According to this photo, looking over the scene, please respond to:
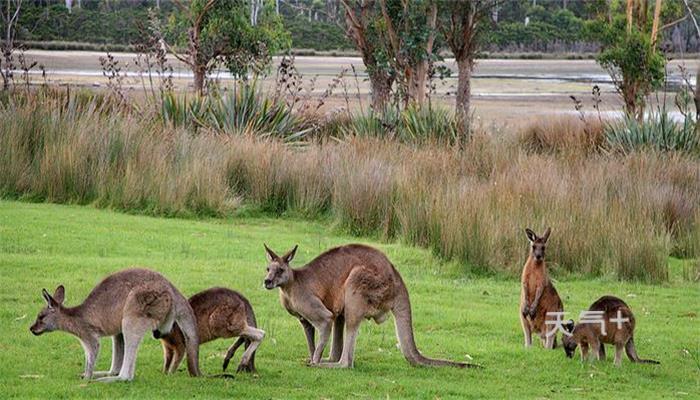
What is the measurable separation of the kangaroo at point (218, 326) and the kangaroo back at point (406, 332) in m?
1.09

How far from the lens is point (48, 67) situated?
189 feet

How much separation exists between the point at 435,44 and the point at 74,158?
15.2 metres

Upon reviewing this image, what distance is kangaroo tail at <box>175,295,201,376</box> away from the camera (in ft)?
28.8

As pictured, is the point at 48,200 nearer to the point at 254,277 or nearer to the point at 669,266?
the point at 254,277

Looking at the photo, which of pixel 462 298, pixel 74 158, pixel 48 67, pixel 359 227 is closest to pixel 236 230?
pixel 359 227

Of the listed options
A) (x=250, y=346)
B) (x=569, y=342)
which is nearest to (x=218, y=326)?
(x=250, y=346)

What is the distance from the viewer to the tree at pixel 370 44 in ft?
100

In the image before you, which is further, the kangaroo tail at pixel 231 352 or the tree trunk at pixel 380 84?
Result: the tree trunk at pixel 380 84

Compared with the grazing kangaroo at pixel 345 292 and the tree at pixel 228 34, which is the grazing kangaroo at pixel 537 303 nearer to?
the grazing kangaroo at pixel 345 292

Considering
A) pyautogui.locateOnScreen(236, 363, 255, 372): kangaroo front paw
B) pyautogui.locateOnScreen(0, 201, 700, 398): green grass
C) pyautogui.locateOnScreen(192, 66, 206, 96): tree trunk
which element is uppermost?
pyautogui.locateOnScreen(192, 66, 206, 96): tree trunk

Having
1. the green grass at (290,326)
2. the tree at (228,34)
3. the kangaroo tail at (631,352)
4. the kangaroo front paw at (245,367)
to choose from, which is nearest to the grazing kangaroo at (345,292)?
the green grass at (290,326)

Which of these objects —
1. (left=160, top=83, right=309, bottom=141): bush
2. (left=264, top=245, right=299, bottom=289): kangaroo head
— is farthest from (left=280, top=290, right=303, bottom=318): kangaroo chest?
(left=160, top=83, right=309, bottom=141): bush

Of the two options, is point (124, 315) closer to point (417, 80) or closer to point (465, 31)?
point (417, 80)

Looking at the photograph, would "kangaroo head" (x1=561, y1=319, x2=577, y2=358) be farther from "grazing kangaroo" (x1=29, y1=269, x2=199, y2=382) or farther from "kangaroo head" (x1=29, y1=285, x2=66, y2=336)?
"kangaroo head" (x1=29, y1=285, x2=66, y2=336)
